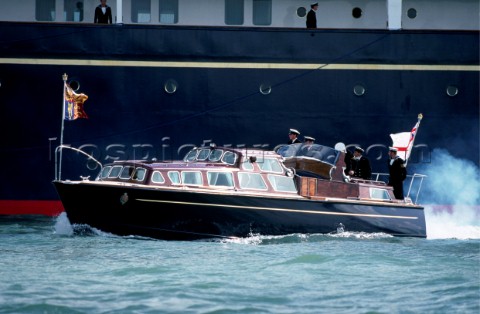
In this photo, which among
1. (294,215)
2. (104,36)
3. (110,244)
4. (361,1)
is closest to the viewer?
(110,244)

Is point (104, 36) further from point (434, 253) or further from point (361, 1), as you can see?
point (434, 253)

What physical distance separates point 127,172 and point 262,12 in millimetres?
6555

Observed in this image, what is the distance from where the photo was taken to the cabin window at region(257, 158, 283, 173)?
2111 centimetres

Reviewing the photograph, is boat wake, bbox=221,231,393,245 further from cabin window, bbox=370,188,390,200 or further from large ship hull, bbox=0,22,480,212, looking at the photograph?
large ship hull, bbox=0,22,480,212

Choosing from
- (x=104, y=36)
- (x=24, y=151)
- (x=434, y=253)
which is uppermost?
(x=104, y=36)

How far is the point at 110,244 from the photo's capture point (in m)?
19.7

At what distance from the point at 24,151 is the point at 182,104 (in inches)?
143

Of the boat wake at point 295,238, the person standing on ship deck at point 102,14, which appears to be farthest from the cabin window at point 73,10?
the boat wake at point 295,238

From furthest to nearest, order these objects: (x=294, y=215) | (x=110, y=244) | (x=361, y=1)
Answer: (x=361, y=1)
(x=294, y=215)
(x=110, y=244)

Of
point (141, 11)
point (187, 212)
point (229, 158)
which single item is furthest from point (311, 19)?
point (187, 212)

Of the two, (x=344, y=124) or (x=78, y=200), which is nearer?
(x=78, y=200)

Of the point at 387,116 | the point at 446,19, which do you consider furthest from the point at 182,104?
the point at 446,19

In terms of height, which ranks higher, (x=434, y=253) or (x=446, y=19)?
(x=446, y=19)

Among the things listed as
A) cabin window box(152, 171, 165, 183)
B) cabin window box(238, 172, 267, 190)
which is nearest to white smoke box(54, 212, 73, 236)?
cabin window box(152, 171, 165, 183)
